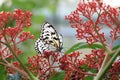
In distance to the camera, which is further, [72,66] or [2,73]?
[2,73]

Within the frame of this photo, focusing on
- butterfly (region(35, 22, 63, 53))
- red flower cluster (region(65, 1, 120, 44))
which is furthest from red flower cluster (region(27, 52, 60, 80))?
red flower cluster (region(65, 1, 120, 44))

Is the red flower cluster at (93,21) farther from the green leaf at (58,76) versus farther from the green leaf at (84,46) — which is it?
the green leaf at (58,76)

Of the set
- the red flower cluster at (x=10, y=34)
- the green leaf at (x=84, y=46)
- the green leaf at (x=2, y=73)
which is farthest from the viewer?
the green leaf at (x=2, y=73)

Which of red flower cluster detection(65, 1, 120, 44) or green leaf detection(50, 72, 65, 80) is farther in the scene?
green leaf detection(50, 72, 65, 80)

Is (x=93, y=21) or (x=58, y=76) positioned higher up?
(x=93, y=21)

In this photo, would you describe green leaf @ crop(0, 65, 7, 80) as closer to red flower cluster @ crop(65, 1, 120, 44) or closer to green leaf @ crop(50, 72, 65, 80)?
green leaf @ crop(50, 72, 65, 80)

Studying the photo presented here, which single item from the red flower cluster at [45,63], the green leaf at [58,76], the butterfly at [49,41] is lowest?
the green leaf at [58,76]

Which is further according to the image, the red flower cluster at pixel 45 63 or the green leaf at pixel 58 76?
the green leaf at pixel 58 76

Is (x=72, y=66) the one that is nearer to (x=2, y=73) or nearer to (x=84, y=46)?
(x=84, y=46)

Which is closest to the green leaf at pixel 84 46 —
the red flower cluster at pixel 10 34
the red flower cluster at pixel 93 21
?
the red flower cluster at pixel 93 21

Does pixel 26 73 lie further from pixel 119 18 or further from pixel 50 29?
pixel 119 18

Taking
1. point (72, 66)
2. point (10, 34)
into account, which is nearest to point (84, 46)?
point (72, 66)

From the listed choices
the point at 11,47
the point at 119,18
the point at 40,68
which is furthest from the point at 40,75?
the point at 119,18
